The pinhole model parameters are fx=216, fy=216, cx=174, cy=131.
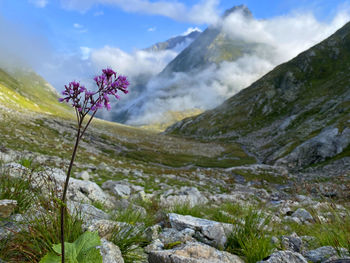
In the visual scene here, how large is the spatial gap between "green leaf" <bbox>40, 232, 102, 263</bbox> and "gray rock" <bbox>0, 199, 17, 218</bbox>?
2418 mm

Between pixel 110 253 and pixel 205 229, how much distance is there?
268 centimetres

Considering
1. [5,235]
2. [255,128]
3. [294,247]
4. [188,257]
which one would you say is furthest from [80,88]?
[255,128]

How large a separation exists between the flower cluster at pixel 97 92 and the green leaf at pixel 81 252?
6.01ft

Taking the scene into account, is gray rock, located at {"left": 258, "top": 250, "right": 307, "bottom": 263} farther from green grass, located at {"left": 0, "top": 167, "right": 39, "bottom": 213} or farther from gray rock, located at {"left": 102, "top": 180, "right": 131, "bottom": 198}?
gray rock, located at {"left": 102, "top": 180, "right": 131, "bottom": 198}

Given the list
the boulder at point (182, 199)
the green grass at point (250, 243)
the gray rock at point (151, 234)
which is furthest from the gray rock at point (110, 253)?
the boulder at point (182, 199)

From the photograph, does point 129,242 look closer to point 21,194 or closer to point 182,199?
point 21,194

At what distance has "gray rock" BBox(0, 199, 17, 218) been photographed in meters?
4.48

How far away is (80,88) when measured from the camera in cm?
346

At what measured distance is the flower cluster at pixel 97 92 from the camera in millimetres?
3238

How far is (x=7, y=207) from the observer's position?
15.5ft

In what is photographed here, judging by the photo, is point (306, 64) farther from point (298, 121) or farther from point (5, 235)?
point (5, 235)

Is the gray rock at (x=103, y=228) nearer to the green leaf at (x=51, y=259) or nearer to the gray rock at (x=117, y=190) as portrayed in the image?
the green leaf at (x=51, y=259)

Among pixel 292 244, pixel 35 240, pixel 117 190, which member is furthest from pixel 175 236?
pixel 117 190

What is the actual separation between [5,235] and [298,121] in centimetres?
11769
